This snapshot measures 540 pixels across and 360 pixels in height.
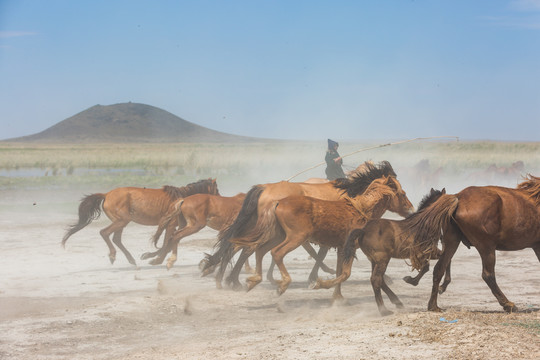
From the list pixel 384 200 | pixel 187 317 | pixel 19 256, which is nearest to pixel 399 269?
pixel 384 200

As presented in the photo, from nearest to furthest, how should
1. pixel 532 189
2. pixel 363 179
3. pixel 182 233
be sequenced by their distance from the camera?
pixel 532 189
pixel 363 179
pixel 182 233

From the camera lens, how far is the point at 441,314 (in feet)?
23.2

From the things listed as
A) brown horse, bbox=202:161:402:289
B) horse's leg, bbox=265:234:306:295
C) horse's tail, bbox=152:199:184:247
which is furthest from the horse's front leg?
horse's tail, bbox=152:199:184:247

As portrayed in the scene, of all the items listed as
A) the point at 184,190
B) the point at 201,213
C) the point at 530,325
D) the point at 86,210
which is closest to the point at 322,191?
the point at 201,213

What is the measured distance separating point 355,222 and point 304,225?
2.40ft

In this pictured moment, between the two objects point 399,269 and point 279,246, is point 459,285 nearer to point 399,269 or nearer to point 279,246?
point 399,269

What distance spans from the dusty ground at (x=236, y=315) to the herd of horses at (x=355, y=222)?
43 centimetres

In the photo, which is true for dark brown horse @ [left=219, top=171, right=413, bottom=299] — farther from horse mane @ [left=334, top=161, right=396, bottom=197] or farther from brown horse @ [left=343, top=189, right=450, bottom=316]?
brown horse @ [left=343, top=189, right=450, bottom=316]

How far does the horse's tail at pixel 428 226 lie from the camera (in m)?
7.53

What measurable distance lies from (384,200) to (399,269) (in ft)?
8.72

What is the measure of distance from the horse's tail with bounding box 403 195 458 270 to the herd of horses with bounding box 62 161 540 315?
0.4 inches

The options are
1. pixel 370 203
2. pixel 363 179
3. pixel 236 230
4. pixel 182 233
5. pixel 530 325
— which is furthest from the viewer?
pixel 182 233

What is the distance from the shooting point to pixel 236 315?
859cm

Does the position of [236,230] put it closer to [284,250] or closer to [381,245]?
[284,250]
